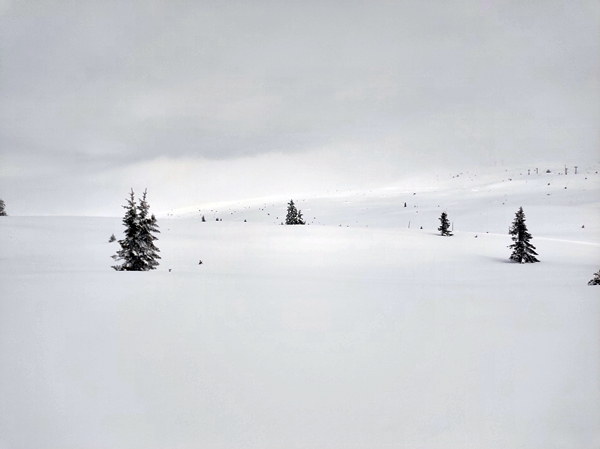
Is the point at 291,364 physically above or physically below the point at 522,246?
below

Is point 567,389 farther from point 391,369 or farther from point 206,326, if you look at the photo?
point 206,326

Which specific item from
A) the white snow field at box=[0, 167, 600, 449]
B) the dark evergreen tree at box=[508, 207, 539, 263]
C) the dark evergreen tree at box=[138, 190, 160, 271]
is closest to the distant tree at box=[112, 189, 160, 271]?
the dark evergreen tree at box=[138, 190, 160, 271]

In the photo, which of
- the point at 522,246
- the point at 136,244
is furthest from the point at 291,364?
the point at 522,246

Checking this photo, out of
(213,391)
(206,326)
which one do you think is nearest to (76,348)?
(206,326)

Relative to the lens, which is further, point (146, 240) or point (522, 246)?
point (522, 246)

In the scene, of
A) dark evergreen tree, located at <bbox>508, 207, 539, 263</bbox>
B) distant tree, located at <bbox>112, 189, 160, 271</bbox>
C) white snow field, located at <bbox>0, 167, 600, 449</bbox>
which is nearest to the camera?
white snow field, located at <bbox>0, 167, 600, 449</bbox>

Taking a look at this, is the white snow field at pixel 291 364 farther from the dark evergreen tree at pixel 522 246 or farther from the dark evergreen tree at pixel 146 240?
the dark evergreen tree at pixel 522 246

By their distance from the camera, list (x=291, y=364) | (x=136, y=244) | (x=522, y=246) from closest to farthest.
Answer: (x=291, y=364), (x=136, y=244), (x=522, y=246)

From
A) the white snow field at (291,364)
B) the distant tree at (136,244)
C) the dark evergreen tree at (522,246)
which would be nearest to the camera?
the white snow field at (291,364)

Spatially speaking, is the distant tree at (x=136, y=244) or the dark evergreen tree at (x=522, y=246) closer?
the distant tree at (x=136, y=244)

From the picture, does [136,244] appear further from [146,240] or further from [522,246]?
[522,246]

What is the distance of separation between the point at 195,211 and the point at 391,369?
149ft

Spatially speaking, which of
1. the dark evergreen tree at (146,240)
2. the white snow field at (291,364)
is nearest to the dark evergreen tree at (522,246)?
the white snow field at (291,364)

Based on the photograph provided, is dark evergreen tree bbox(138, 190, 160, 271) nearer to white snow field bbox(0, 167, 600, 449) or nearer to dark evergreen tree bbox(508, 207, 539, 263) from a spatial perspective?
white snow field bbox(0, 167, 600, 449)
